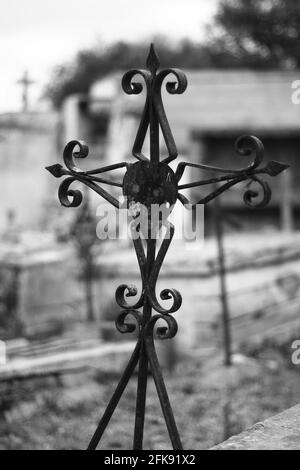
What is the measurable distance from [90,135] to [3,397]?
1819 cm

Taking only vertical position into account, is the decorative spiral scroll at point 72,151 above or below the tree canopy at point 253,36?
below

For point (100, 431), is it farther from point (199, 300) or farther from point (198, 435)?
point (199, 300)

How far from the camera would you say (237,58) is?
29.2 m

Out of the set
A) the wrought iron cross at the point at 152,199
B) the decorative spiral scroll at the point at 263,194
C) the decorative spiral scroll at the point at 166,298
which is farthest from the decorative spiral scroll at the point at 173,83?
the decorative spiral scroll at the point at 166,298

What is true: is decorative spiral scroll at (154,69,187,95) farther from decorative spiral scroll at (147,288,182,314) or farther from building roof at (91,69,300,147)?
building roof at (91,69,300,147)

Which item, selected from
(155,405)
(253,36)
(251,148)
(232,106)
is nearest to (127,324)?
(251,148)

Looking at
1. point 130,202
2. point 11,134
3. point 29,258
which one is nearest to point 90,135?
point 11,134

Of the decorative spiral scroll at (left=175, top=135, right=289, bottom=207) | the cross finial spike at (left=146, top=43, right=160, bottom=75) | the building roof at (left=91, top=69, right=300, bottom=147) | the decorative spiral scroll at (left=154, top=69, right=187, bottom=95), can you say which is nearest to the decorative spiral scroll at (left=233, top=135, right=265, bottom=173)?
the decorative spiral scroll at (left=175, top=135, right=289, bottom=207)

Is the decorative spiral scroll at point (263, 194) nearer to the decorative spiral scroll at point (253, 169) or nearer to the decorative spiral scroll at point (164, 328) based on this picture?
the decorative spiral scroll at point (253, 169)

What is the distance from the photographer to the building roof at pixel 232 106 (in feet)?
64.3

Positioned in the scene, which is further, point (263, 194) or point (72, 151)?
point (72, 151)

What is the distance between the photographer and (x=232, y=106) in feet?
65.0

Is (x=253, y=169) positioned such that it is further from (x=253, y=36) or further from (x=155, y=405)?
(x=253, y=36)

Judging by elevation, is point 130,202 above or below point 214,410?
above
